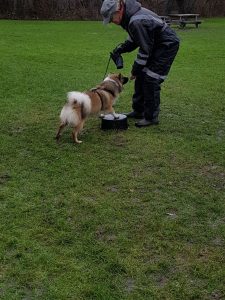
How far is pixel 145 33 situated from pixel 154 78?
0.62 m

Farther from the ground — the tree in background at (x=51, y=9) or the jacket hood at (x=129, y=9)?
the jacket hood at (x=129, y=9)

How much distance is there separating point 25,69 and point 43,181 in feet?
20.0

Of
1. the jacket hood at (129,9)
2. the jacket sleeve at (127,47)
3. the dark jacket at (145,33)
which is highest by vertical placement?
the jacket hood at (129,9)

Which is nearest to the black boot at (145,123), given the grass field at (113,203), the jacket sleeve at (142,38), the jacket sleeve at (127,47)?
the grass field at (113,203)

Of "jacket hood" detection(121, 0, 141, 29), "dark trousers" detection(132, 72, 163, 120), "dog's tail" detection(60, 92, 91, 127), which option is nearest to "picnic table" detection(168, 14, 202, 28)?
"dark trousers" detection(132, 72, 163, 120)

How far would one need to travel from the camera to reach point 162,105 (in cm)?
757

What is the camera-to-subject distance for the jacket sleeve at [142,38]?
5824 mm

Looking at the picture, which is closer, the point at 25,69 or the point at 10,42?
the point at 25,69

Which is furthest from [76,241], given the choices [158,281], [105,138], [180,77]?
[180,77]

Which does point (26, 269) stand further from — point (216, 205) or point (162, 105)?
point (162, 105)

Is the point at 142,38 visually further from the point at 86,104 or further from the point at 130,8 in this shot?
the point at 86,104

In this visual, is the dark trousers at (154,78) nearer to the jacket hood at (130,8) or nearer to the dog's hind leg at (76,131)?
the jacket hood at (130,8)

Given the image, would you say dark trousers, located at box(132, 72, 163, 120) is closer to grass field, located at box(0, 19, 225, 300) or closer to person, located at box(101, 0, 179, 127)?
person, located at box(101, 0, 179, 127)

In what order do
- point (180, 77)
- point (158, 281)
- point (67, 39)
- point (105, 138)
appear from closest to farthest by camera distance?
point (158, 281) < point (105, 138) < point (180, 77) < point (67, 39)
